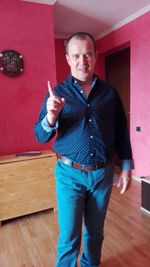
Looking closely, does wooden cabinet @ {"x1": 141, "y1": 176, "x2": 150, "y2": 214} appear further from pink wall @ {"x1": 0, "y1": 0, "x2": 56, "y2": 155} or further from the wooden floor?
pink wall @ {"x1": 0, "y1": 0, "x2": 56, "y2": 155}

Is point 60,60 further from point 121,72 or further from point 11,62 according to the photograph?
point 11,62

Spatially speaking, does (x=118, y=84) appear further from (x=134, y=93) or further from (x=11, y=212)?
(x=11, y=212)

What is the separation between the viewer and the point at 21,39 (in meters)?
2.33

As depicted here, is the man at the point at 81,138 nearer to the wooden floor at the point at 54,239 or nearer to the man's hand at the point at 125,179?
the man's hand at the point at 125,179

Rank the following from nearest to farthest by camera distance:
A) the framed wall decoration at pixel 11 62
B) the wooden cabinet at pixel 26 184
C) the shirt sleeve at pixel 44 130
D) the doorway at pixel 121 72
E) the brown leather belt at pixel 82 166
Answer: the shirt sleeve at pixel 44 130 → the brown leather belt at pixel 82 166 → the wooden cabinet at pixel 26 184 → the framed wall decoration at pixel 11 62 → the doorway at pixel 121 72

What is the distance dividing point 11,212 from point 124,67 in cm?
264

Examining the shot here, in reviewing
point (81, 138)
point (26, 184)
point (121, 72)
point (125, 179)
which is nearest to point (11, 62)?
point (26, 184)

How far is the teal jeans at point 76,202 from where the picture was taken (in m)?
1.12

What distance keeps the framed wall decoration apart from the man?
1352mm

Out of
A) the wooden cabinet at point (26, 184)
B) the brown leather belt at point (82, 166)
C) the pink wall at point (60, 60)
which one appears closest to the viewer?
the brown leather belt at point (82, 166)

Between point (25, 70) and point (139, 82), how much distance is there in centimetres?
149

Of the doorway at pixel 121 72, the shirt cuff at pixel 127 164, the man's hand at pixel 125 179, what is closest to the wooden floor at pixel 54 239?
the man's hand at pixel 125 179

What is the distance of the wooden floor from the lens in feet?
Result: 5.22

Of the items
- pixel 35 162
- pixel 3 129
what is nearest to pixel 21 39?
pixel 3 129
